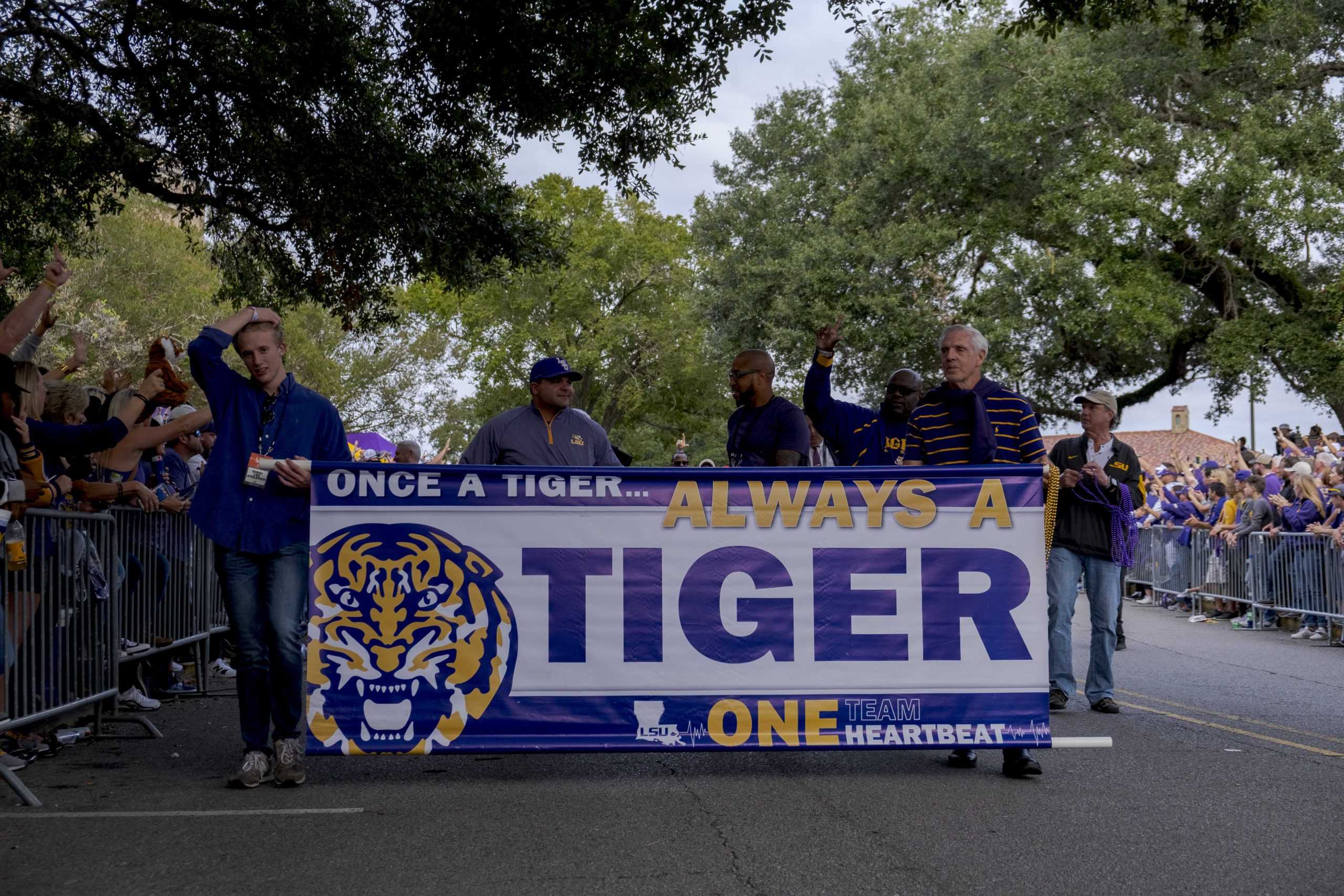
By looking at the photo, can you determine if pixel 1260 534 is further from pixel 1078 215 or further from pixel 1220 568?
pixel 1078 215

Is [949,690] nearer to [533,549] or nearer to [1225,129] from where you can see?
[533,549]

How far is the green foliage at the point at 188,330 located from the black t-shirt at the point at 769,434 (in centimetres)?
2027

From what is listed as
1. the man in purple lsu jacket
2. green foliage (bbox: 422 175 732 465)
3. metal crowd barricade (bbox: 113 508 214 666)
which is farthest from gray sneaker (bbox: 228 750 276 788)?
green foliage (bbox: 422 175 732 465)

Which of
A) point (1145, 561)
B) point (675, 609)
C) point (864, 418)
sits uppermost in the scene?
point (864, 418)

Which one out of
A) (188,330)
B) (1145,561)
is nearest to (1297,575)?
(1145,561)

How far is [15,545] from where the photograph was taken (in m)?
6.28

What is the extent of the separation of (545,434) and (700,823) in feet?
10.4

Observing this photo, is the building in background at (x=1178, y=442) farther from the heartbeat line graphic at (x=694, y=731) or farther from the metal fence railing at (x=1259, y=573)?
the heartbeat line graphic at (x=694, y=731)

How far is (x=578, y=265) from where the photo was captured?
51969mm

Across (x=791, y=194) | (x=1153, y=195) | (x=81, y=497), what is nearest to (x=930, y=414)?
(x=81, y=497)

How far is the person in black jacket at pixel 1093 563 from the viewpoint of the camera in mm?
8883

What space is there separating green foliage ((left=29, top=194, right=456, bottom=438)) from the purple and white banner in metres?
21.7

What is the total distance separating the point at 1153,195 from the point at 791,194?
11.5 m

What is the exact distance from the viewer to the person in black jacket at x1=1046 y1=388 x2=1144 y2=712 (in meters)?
8.88
